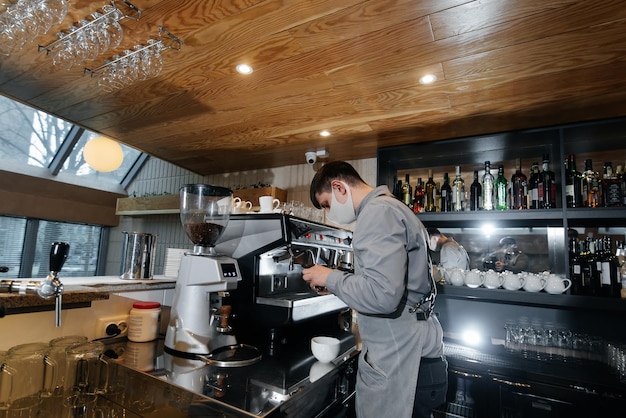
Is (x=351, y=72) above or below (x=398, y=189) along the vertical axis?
above

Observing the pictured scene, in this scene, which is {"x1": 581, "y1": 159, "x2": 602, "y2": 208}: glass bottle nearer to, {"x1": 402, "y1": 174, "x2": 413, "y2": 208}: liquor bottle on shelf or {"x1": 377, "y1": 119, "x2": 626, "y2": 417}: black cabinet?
{"x1": 377, "y1": 119, "x2": 626, "y2": 417}: black cabinet

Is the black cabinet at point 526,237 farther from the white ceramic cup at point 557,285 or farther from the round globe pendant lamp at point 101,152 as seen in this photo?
the round globe pendant lamp at point 101,152

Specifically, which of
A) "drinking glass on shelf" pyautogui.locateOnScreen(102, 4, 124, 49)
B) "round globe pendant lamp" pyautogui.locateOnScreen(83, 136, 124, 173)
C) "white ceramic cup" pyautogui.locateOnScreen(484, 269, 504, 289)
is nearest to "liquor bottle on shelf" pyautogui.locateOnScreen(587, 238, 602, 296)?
"white ceramic cup" pyautogui.locateOnScreen(484, 269, 504, 289)

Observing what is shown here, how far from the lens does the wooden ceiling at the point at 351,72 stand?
1.30m

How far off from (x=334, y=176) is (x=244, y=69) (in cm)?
72

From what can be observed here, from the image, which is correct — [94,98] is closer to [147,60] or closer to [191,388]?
[147,60]

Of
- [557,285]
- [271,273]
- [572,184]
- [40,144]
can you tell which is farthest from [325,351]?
[40,144]

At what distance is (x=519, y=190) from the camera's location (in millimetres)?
2328

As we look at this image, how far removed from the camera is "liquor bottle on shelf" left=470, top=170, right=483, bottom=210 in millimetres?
2445

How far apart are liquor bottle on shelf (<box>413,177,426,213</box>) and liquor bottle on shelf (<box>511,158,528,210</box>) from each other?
1.97 feet

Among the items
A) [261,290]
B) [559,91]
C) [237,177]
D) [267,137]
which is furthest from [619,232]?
[237,177]

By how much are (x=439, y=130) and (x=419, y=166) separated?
50cm

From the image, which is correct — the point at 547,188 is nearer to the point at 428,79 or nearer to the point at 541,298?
the point at 541,298

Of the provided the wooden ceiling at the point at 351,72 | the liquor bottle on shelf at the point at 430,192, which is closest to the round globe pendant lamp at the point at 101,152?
the wooden ceiling at the point at 351,72
